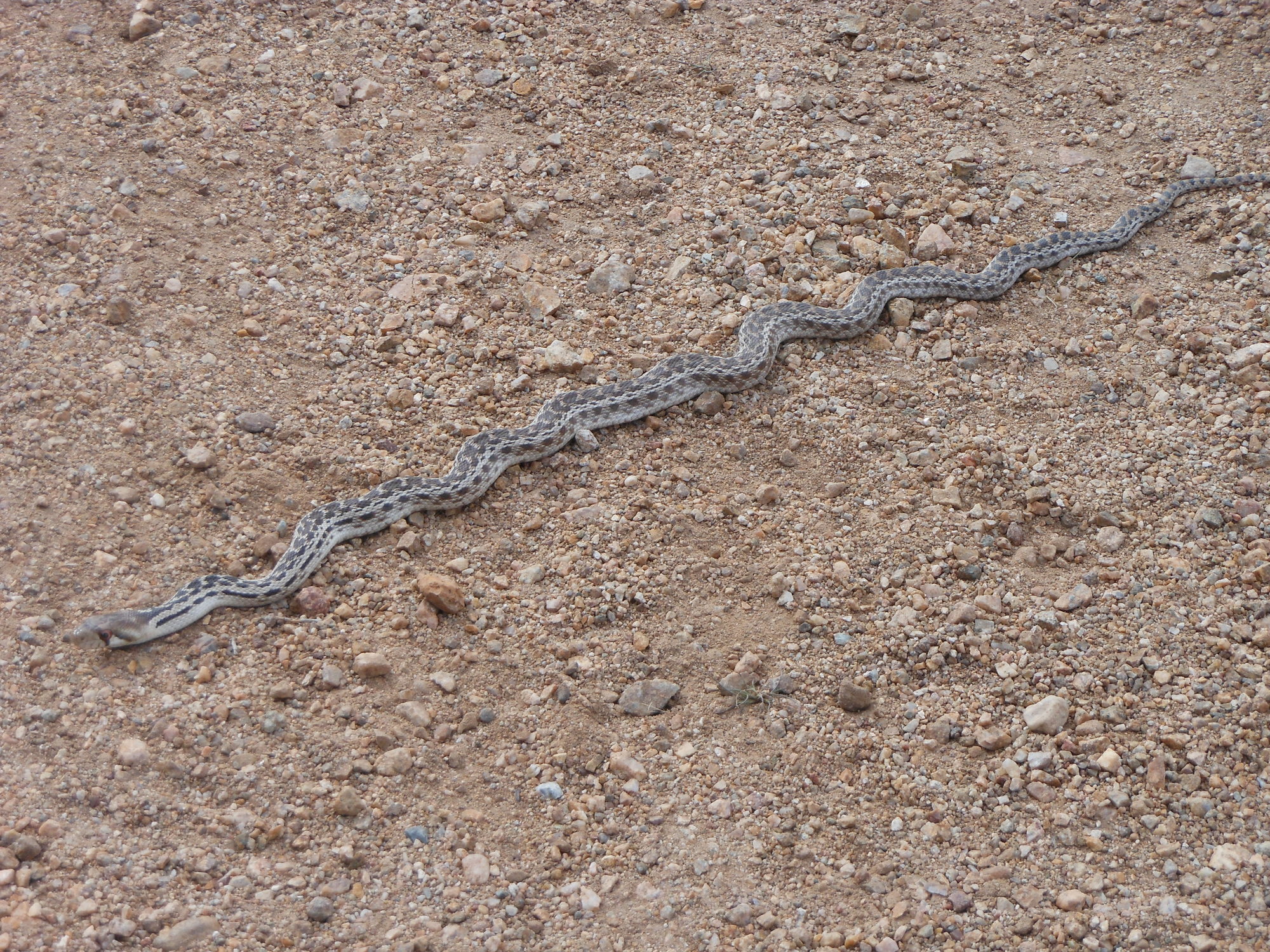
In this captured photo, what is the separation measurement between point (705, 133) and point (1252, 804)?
7083 millimetres

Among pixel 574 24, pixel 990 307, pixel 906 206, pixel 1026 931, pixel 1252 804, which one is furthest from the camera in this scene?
pixel 574 24

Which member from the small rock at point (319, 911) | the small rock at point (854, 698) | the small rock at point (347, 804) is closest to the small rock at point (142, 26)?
the small rock at point (347, 804)

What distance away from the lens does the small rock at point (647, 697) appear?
6.30 meters

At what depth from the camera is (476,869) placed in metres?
5.58

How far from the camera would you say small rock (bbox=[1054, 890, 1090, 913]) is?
530 cm

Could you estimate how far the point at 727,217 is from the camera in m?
9.34

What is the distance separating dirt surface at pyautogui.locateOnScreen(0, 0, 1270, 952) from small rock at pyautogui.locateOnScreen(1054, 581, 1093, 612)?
0.03 metres

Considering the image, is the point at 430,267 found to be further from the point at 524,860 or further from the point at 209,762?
the point at 524,860

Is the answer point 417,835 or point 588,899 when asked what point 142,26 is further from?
point 588,899

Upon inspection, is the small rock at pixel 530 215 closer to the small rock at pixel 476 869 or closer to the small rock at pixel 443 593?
the small rock at pixel 443 593

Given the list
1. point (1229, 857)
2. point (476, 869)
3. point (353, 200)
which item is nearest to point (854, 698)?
point (1229, 857)

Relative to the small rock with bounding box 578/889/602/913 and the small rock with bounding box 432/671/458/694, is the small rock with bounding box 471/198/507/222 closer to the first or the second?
the small rock with bounding box 432/671/458/694

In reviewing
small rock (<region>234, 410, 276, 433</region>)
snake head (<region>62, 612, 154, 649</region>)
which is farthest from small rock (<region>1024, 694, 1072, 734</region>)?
small rock (<region>234, 410, 276, 433</region>)

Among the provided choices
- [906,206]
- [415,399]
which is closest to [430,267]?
[415,399]
